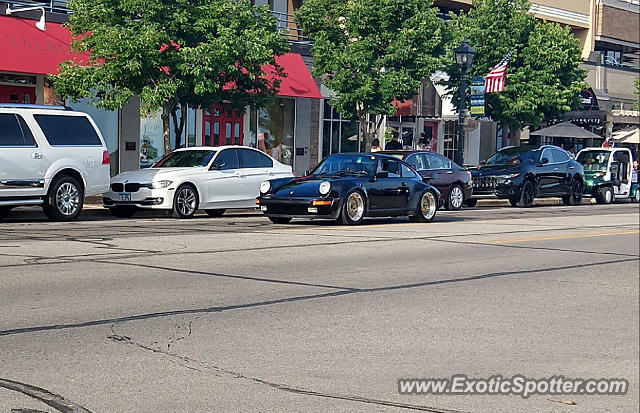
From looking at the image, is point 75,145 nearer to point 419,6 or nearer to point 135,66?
point 135,66

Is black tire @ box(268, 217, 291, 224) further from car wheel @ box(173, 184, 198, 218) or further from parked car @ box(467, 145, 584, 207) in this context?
parked car @ box(467, 145, 584, 207)

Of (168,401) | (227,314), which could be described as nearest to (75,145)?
(227,314)

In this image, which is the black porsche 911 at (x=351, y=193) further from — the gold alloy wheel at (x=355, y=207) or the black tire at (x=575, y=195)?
the black tire at (x=575, y=195)

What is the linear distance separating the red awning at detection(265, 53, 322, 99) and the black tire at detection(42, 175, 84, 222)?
1203 cm

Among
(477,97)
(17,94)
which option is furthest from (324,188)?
(477,97)

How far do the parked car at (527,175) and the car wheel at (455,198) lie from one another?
2.67 meters

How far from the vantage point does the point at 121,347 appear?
24.8 feet

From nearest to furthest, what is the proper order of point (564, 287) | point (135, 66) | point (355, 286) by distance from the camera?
point (355, 286), point (564, 287), point (135, 66)

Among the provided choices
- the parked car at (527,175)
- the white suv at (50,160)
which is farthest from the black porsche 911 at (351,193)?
the parked car at (527,175)

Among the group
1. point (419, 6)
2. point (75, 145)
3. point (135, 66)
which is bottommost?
point (75, 145)

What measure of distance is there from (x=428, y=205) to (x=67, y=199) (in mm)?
7387

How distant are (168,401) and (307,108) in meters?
29.6

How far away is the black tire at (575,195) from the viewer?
3244 centimetres

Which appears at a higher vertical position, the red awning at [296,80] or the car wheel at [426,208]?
the red awning at [296,80]
